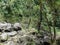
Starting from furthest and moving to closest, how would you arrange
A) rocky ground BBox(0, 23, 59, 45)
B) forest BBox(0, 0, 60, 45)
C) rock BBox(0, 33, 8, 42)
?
rock BBox(0, 33, 8, 42) → rocky ground BBox(0, 23, 59, 45) → forest BBox(0, 0, 60, 45)

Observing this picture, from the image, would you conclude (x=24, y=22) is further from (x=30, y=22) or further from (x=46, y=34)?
(x=46, y=34)

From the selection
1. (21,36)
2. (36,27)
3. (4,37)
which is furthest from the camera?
(36,27)

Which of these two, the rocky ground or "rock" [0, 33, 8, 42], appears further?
"rock" [0, 33, 8, 42]

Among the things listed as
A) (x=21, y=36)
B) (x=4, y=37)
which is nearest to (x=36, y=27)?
(x=21, y=36)

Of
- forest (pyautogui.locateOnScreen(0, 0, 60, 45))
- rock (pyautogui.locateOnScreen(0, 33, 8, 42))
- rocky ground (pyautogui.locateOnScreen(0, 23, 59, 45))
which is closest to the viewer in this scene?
forest (pyautogui.locateOnScreen(0, 0, 60, 45))

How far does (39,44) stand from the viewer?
780 centimetres

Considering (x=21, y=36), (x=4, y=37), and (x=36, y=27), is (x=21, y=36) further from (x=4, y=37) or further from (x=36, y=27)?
(x=36, y=27)

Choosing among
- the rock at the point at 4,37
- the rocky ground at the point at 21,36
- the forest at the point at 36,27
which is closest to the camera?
the forest at the point at 36,27

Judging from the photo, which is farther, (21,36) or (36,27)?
(36,27)

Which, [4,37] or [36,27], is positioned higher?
[36,27]

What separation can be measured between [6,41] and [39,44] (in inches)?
54.1

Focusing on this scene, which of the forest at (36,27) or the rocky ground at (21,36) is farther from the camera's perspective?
the rocky ground at (21,36)

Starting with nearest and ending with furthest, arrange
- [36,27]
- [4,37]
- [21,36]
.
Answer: [4,37], [21,36], [36,27]

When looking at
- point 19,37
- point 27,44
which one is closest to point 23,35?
point 19,37
